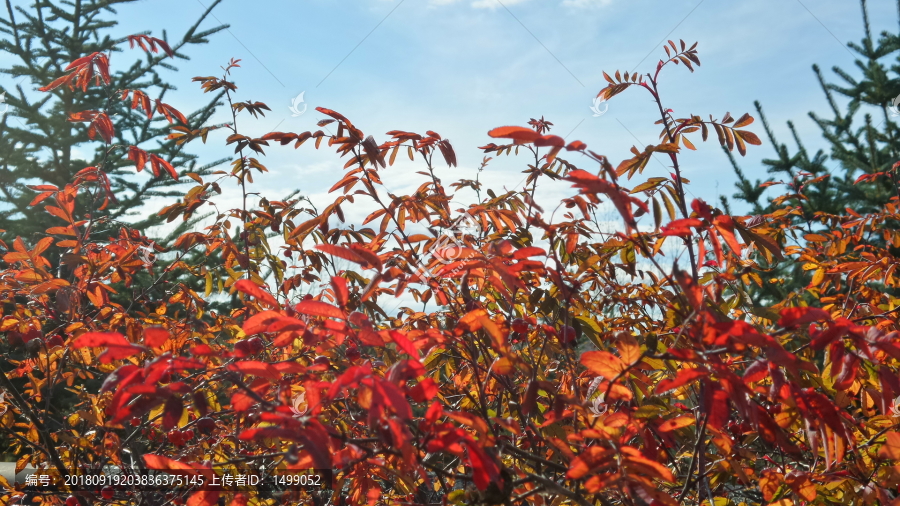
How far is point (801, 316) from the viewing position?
2.82 ft

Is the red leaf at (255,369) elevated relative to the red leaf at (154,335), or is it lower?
lower

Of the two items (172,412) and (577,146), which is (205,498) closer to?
(172,412)

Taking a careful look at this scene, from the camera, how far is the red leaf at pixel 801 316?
2.77 ft

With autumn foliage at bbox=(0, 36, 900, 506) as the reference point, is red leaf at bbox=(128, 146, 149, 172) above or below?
above

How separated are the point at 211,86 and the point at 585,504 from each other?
221 cm

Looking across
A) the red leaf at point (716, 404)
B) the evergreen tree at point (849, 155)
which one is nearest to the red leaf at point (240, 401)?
the red leaf at point (716, 404)

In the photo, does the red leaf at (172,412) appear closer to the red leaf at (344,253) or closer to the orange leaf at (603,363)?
the red leaf at (344,253)

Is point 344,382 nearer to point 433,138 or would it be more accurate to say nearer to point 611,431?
point 611,431

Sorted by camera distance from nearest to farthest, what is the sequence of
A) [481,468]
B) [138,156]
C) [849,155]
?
1. [481,468]
2. [138,156]
3. [849,155]

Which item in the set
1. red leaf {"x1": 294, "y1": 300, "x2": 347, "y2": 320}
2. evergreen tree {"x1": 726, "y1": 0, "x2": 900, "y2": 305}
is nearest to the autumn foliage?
red leaf {"x1": 294, "y1": 300, "x2": 347, "y2": 320}

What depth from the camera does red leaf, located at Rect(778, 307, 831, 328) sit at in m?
0.85

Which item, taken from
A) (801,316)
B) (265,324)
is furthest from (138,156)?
(801,316)

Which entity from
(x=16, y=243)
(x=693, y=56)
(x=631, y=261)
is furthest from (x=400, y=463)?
(x=16, y=243)

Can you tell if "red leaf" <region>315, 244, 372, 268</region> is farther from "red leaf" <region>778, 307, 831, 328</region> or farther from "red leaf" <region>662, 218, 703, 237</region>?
"red leaf" <region>778, 307, 831, 328</region>
